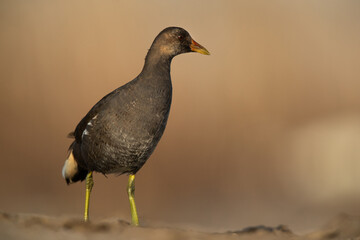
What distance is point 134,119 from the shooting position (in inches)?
261

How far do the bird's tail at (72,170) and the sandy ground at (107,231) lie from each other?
3.31ft

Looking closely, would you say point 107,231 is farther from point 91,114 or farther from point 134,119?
point 91,114

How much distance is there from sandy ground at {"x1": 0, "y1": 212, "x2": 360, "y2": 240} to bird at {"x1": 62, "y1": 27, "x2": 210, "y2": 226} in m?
0.62

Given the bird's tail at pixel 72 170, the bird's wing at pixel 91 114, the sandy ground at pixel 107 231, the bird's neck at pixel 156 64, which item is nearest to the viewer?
the sandy ground at pixel 107 231

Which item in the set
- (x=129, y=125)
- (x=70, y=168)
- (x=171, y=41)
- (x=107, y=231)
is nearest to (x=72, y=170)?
(x=70, y=168)

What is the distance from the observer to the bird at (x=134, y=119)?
6.64 metres

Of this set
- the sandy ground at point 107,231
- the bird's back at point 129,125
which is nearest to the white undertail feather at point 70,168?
the bird's back at point 129,125

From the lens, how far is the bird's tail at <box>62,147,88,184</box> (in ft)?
25.4

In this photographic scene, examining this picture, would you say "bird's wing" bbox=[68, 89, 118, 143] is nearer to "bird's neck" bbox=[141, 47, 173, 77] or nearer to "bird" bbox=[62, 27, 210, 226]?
"bird" bbox=[62, 27, 210, 226]

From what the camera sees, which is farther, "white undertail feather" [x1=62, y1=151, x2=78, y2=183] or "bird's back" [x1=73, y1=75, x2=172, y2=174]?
"white undertail feather" [x1=62, y1=151, x2=78, y2=183]

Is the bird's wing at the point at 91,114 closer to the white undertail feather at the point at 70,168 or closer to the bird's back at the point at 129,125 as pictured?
the bird's back at the point at 129,125

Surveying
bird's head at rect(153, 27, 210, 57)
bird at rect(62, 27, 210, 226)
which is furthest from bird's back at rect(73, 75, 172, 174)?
bird's head at rect(153, 27, 210, 57)

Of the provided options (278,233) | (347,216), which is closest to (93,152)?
(278,233)

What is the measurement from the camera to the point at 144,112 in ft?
21.8
